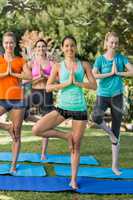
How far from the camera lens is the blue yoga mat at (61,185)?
5707mm

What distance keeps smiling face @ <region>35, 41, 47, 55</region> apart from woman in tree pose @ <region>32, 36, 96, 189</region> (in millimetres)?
1681

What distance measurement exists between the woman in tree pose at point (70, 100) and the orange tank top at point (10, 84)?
2.35 ft

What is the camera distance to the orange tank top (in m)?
6.21

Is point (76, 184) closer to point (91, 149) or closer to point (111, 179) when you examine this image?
point (111, 179)

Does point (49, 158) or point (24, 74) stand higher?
point (24, 74)

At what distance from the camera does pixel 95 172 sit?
6793 mm

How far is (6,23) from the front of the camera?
29.2m

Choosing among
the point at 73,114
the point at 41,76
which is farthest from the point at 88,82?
the point at 41,76

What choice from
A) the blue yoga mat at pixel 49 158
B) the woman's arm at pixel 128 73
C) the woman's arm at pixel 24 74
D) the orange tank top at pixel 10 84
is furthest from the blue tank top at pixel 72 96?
the blue yoga mat at pixel 49 158

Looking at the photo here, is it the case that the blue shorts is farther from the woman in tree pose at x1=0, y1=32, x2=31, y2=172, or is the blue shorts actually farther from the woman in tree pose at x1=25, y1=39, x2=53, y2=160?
the woman in tree pose at x1=25, y1=39, x2=53, y2=160

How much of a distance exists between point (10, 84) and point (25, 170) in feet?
4.19

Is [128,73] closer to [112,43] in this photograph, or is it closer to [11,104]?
[112,43]

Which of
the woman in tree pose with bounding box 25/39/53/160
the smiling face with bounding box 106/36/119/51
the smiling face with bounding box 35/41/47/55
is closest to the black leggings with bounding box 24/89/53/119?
the woman in tree pose with bounding box 25/39/53/160

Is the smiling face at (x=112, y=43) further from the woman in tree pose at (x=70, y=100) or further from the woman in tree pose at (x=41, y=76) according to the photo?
the woman in tree pose at (x=41, y=76)
